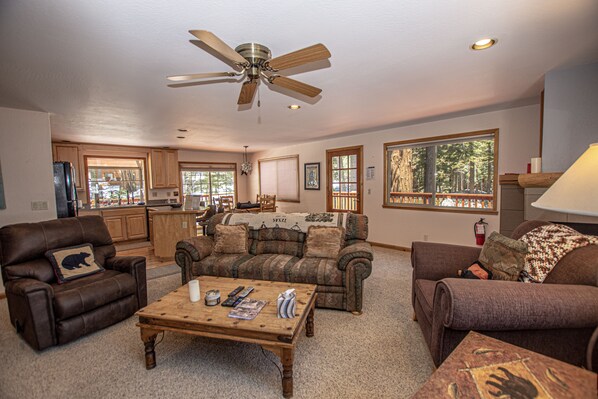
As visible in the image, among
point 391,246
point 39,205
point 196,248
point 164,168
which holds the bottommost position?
point 391,246

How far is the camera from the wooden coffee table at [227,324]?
1.61 m

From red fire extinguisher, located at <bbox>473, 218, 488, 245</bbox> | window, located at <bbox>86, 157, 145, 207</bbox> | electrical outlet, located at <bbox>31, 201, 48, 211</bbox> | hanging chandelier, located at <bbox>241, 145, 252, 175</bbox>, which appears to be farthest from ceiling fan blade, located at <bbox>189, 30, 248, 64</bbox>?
hanging chandelier, located at <bbox>241, 145, 252, 175</bbox>

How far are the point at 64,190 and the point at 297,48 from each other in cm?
423

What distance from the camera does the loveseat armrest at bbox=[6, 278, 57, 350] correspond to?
→ 1994mm

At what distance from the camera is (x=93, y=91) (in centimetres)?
268

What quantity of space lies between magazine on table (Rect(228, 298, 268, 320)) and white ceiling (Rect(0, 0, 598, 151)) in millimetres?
1861

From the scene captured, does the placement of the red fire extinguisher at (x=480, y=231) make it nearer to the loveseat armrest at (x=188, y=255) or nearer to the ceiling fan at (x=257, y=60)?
the ceiling fan at (x=257, y=60)

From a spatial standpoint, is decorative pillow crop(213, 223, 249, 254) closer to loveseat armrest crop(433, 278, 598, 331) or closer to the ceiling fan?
the ceiling fan

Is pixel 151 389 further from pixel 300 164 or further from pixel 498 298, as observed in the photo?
pixel 300 164

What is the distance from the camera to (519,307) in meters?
1.30

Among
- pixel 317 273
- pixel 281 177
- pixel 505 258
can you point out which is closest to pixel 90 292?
pixel 317 273

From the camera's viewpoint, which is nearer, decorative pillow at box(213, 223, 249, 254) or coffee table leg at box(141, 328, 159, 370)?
coffee table leg at box(141, 328, 159, 370)

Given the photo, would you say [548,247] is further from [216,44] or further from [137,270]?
[137,270]

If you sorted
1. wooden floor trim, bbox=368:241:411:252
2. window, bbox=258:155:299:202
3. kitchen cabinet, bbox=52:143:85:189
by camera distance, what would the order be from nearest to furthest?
wooden floor trim, bbox=368:241:411:252 → kitchen cabinet, bbox=52:143:85:189 → window, bbox=258:155:299:202
